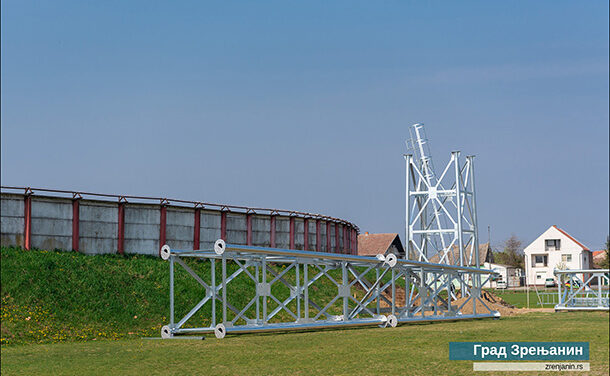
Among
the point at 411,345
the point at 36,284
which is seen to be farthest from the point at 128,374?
the point at 36,284

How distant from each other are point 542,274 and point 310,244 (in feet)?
237

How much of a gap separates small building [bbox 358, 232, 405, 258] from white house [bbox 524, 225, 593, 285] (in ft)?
64.5

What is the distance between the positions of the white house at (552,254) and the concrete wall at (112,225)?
76.5 metres

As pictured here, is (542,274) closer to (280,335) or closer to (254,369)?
(280,335)

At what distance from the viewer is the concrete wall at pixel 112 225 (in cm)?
3164

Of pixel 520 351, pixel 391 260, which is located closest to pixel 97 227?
pixel 391 260

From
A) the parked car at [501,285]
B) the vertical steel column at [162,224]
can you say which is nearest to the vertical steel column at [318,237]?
the vertical steel column at [162,224]

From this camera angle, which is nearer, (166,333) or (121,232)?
(166,333)

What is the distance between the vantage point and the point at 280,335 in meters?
22.0

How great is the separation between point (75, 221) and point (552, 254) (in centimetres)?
8875

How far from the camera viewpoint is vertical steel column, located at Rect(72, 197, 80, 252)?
33.0m

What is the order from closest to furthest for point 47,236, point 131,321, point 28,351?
1. point 28,351
2. point 131,321
3. point 47,236

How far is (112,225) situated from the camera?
3441 centimetres

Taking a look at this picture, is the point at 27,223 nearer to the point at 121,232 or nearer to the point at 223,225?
the point at 121,232
